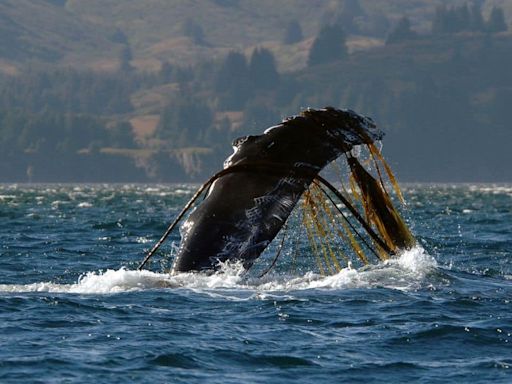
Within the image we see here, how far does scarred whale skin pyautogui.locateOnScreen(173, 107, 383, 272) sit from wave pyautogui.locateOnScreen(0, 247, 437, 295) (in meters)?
1.23

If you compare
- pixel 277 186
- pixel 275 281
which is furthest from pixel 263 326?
pixel 275 281

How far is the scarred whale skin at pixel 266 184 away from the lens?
1752 centimetres

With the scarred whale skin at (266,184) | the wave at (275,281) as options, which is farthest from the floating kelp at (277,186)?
the wave at (275,281)

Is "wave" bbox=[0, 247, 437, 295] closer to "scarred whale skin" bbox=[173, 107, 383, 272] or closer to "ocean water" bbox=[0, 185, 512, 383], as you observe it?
"ocean water" bbox=[0, 185, 512, 383]

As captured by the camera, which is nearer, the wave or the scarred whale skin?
the scarred whale skin

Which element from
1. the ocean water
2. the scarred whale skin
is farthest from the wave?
the scarred whale skin

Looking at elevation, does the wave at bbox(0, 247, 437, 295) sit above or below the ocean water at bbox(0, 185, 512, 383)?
above

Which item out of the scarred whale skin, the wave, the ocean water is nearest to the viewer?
the ocean water

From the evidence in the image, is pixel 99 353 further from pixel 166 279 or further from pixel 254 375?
pixel 166 279

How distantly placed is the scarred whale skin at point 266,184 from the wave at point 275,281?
4.04 feet

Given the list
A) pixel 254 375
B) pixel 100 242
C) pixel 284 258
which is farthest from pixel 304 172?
pixel 100 242

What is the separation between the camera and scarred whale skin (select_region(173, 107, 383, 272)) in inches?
690

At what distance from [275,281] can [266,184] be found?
4608 mm

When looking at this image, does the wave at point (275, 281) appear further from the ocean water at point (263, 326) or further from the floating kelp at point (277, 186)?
the floating kelp at point (277, 186)
